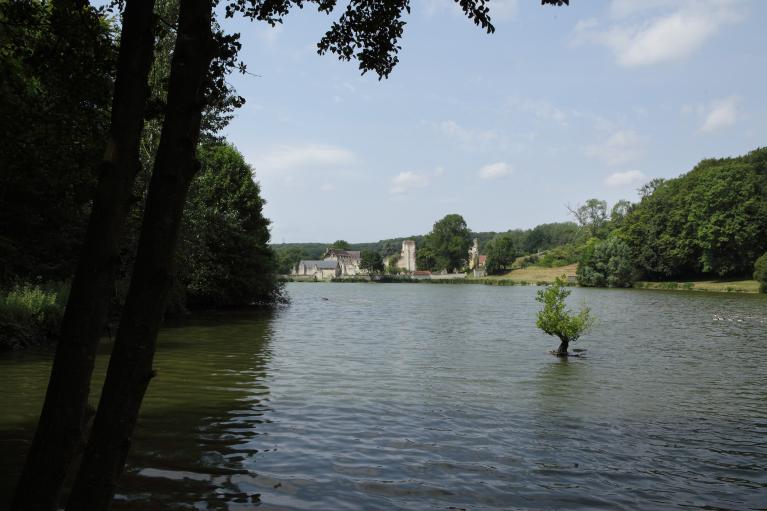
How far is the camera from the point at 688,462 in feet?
28.2

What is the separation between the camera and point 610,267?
84.2 metres

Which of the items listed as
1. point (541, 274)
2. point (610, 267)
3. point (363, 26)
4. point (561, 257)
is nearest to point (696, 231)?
point (610, 267)

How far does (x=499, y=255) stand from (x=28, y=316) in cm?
13494

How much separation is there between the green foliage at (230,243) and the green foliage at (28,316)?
12606mm

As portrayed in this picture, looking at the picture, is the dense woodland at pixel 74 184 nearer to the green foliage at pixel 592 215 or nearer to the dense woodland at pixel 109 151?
the dense woodland at pixel 109 151

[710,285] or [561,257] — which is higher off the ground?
[561,257]

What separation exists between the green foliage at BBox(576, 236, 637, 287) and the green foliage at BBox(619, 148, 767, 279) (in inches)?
150

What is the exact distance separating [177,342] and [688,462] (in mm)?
17760

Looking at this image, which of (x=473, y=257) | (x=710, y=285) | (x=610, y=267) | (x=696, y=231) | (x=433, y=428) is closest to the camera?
(x=433, y=428)

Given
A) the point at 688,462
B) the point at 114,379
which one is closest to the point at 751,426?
the point at 688,462

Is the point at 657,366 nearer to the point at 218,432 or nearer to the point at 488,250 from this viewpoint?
the point at 218,432

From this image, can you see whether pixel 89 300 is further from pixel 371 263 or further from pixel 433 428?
pixel 371 263

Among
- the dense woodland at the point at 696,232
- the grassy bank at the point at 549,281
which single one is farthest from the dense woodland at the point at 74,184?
the dense woodland at the point at 696,232

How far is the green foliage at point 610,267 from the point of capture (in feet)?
275
